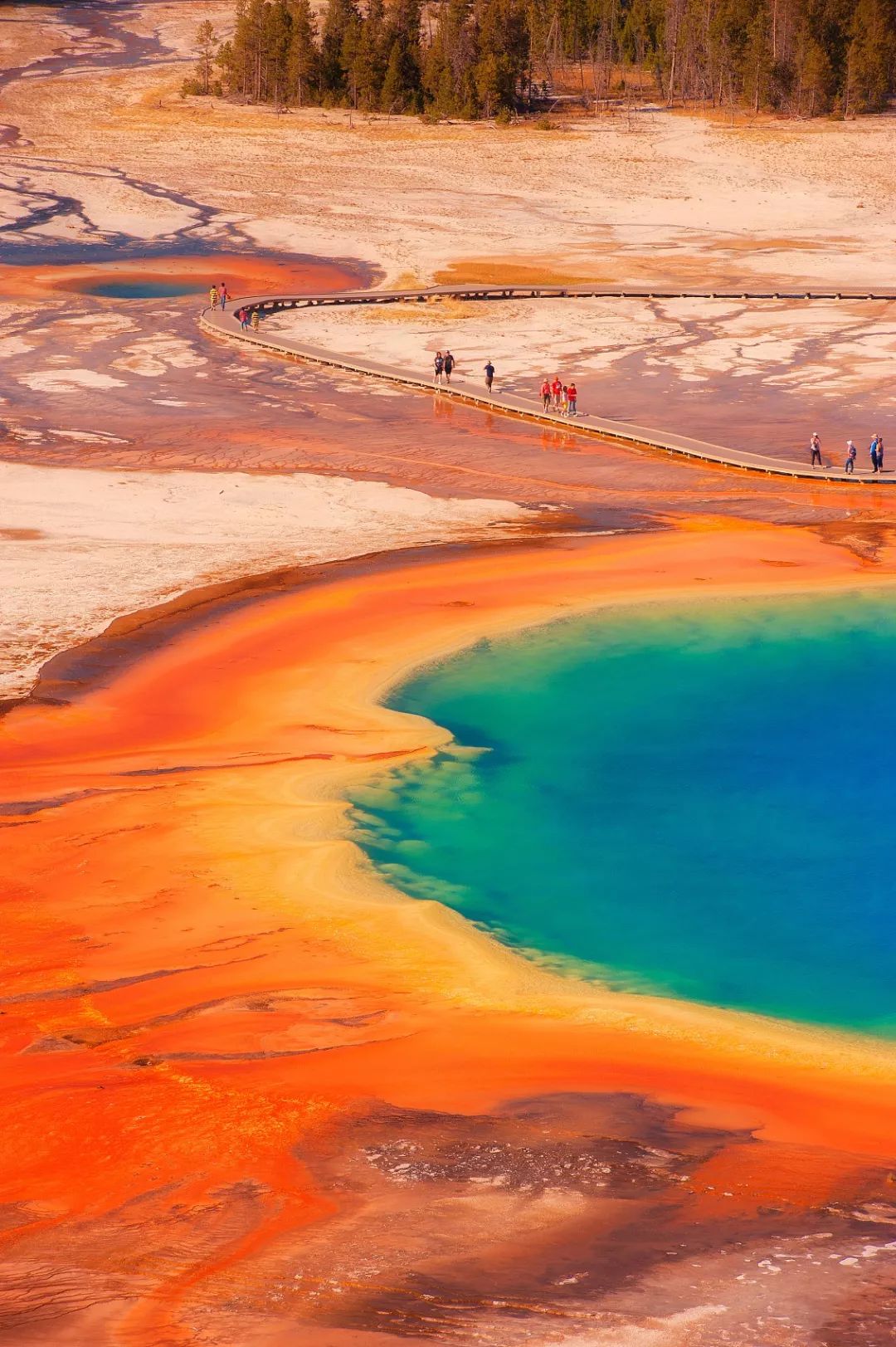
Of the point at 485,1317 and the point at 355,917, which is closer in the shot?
the point at 485,1317

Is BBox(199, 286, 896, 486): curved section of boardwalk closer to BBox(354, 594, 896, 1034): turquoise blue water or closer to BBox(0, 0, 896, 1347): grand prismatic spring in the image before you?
BBox(0, 0, 896, 1347): grand prismatic spring

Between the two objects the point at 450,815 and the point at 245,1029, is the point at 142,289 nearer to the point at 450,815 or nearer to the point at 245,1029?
the point at 450,815

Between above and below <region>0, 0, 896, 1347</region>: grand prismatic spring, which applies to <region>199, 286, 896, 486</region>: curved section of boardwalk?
above

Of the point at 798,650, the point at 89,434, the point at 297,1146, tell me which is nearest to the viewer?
the point at 297,1146

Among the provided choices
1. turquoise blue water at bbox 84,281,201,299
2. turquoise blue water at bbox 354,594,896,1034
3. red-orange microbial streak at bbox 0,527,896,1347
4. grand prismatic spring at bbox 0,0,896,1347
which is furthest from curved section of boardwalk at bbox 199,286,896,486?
red-orange microbial streak at bbox 0,527,896,1347

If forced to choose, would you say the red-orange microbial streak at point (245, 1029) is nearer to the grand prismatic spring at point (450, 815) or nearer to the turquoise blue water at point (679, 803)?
the grand prismatic spring at point (450, 815)

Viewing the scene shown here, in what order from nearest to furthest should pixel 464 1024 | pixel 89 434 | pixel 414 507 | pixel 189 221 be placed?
pixel 464 1024 < pixel 414 507 < pixel 89 434 < pixel 189 221

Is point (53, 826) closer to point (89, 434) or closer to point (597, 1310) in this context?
point (597, 1310)

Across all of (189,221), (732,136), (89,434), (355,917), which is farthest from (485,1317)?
(732,136)
